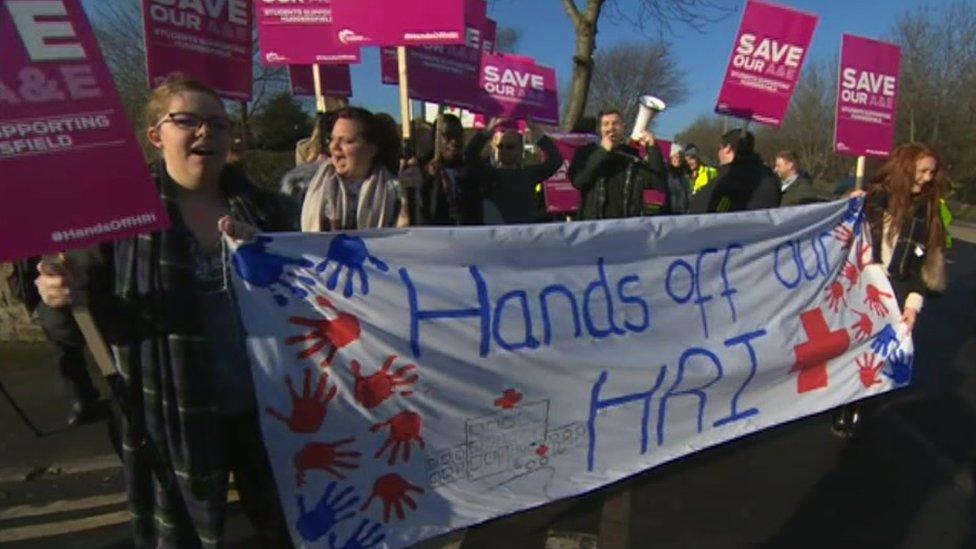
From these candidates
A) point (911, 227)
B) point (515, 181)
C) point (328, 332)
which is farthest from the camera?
point (515, 181)

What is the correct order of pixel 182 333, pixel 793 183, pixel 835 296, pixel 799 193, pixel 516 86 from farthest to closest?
pixel 516 86 → pixel 793 183 → pixel 799 193 → pixel 835 296 → pixel 182 333

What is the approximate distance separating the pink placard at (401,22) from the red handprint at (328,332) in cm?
191

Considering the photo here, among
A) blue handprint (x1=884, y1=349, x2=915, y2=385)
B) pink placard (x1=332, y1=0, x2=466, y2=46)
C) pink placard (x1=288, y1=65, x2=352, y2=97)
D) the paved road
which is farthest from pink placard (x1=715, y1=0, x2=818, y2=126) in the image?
pink placard (x1=288, y1=65, x2=352, y2=97)

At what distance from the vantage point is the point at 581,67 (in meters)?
11.1

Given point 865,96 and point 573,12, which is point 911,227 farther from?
point 573,12

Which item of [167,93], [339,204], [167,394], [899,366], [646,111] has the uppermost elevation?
[167,93]

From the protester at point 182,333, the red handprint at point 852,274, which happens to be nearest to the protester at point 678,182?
the red handprint at point 852,274

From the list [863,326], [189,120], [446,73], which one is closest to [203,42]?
[446,73]

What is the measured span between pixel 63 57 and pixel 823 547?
3.17 m

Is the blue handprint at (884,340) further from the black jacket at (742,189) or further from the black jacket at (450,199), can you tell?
the black jacket at (450,199)

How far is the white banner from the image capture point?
221 centimetres

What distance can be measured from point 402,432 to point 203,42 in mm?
2606

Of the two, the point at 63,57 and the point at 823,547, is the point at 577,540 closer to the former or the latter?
the point at 823,547

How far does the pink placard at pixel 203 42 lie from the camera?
3.66m
